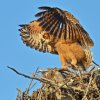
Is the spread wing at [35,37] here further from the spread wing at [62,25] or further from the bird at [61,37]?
the spread wing at [62,25]

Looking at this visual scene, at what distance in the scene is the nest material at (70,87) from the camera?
10.6 m

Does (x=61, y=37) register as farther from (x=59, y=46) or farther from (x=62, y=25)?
(x=59, y=46)

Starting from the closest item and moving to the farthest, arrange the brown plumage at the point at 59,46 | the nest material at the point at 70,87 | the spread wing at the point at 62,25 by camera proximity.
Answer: the nest material at the point at 70,87, the spread wing at the point at 62,25, the brown plumage at the point at 59,46

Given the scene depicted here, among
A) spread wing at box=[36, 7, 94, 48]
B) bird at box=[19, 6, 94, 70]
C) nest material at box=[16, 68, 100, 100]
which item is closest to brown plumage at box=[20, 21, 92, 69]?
bird at box=[19, 6, 94, 70]

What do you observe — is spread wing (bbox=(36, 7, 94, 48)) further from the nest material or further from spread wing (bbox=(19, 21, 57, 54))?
spread wing (bbox=(19, 21, 57, 54))

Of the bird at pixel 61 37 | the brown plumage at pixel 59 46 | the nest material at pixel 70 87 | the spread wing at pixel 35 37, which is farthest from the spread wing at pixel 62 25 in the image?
the spread wing at pixel 35 37

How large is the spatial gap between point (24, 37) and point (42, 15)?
219 centimetres

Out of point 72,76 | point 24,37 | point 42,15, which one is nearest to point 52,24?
point 42,15

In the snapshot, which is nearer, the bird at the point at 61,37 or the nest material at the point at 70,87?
the nest material at the point at 70,87

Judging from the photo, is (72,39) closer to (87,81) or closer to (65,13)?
(65,13)

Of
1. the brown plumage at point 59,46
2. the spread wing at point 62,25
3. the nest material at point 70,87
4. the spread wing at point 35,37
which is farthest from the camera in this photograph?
the spread wing at point 35,37

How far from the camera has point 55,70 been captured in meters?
12.0

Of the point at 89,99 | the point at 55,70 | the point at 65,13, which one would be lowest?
the point at 89,99

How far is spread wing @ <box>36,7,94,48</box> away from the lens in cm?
1161
